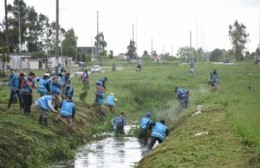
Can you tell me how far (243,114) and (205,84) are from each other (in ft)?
93.4

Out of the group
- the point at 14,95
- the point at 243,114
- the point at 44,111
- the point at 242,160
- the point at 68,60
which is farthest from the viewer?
the point at 68,60

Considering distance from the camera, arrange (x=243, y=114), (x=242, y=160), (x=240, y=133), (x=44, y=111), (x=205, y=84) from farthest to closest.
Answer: (x=205, y=84), (x=44, y=111), (x=243, y=114), (x=240, y=133), (x=242, y=160)

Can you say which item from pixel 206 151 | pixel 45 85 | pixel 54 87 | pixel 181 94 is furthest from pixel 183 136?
pixel 181 94

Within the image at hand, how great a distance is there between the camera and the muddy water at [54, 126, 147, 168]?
62.3 ft

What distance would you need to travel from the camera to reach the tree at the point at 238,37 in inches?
3949

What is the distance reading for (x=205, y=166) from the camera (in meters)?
12.1

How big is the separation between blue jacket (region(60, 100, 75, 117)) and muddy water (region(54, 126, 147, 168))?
1.69m

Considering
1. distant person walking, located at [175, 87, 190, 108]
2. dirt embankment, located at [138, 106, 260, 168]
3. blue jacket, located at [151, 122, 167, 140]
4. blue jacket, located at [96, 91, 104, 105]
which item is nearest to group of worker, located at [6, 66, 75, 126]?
blue jacket, located at [151, 122, 167, 140]

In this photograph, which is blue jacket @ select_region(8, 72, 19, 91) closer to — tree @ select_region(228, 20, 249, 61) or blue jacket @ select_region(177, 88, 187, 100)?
blue jacket @ select_region(177, 88, 187, 100)

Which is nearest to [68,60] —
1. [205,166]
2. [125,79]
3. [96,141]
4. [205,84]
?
[125,79]

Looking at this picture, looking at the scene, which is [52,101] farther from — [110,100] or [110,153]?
[110,100]

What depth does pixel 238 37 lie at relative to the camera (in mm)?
100312

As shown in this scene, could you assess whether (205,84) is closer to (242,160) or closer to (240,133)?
(240,133)

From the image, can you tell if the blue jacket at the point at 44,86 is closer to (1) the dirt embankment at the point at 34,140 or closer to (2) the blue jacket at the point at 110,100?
(1) the dirt embankment at the point at 34,140
